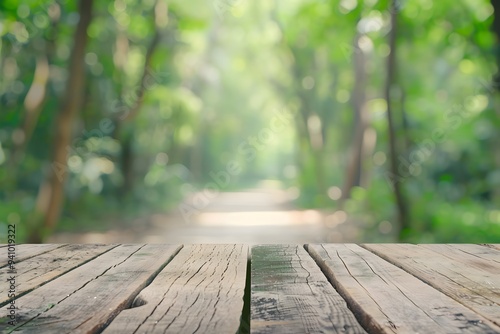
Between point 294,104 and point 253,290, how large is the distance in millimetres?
28103

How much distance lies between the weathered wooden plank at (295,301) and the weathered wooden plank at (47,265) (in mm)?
787

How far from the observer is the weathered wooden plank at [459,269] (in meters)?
2.12

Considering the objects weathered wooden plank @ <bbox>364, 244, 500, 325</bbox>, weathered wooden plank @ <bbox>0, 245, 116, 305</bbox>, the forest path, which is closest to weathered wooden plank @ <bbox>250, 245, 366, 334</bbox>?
weathered wooden plank @ <bbox>364, 244, 500, 325</bbox>

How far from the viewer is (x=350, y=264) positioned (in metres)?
2.75

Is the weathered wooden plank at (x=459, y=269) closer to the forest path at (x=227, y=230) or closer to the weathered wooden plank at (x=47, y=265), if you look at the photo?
the weathered wooden plank at (x=47, y=265)

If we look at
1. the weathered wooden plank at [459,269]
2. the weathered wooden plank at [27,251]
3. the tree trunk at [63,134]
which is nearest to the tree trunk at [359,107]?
the tree trunk at [63,134]

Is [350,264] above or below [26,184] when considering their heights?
below

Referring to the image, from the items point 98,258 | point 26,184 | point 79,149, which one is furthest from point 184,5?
point 98,258

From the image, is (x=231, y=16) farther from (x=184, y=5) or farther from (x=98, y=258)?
(x=98, y=258)

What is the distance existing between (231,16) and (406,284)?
2888 centimetres

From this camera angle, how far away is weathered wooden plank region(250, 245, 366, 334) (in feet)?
5.73

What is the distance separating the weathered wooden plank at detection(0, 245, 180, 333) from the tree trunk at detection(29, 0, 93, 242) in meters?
7.86

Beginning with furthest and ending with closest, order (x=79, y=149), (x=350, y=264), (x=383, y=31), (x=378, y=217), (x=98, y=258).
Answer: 1. (x=79, y=149)
2. (x=378, y=217)
3. (x=383, y=31)
4. (x=98, y=258)
5. (x=350, y=264)

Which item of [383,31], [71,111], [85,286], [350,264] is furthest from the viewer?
[383,31]
